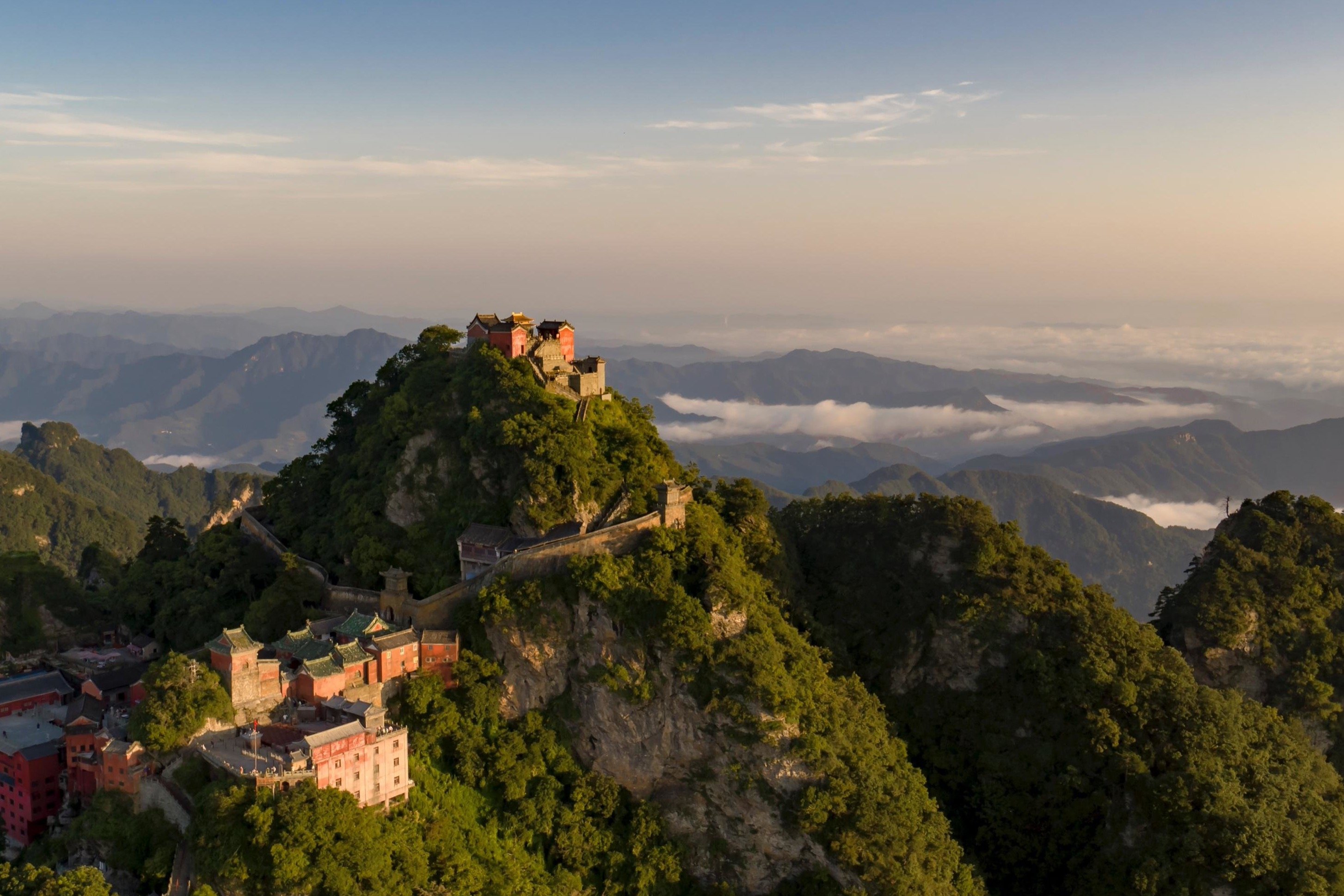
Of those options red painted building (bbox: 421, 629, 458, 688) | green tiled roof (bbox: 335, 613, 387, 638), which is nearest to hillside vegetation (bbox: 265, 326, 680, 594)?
red painted building (bbox: 421, 629, 458, 688)

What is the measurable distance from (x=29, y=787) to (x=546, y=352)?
108 feet

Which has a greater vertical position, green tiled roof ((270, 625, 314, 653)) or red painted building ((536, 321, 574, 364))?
red painted building ((536, 321, 574, 364))

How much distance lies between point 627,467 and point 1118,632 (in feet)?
98.2

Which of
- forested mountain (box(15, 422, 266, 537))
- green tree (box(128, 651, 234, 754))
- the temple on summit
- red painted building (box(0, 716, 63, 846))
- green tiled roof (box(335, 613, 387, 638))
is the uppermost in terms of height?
the temple on summit

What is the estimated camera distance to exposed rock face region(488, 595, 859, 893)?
50.7 meters

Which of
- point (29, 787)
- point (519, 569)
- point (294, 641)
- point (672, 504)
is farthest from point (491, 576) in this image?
point (29, 787)

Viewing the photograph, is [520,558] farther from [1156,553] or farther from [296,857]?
[1156,553]

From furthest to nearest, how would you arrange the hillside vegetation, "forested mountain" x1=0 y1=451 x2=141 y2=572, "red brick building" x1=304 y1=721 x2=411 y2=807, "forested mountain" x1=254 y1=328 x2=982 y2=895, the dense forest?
"forested mountain" x1=0 y1=451 x2=141 y2=572 < the hillside vegetation < "forested mountain" x1=254 y1=328 x2=982 y2=895 < the dense forest < "red brick building" x1=304 y1=721 x2=411 y2=807

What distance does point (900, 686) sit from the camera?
6197 centimetres

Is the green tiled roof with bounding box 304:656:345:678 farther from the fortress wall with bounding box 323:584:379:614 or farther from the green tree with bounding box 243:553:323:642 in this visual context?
the green tree with bounding box 243:553:323:642

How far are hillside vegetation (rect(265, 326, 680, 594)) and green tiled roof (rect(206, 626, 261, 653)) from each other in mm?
9501

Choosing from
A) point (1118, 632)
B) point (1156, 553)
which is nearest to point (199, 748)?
point (1118, 632)

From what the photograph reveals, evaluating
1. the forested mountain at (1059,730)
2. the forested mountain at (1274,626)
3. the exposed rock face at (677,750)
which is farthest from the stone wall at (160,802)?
the forested mountain at (1274,626)

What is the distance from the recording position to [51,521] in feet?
458
